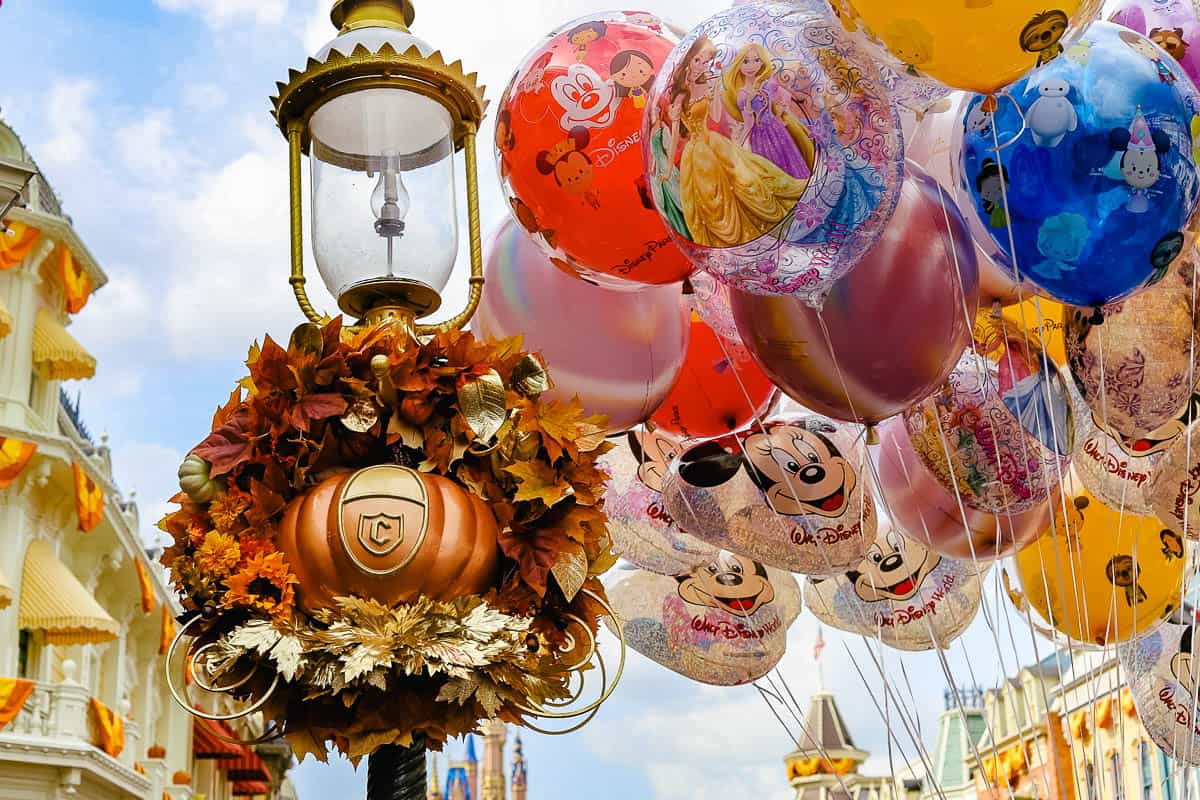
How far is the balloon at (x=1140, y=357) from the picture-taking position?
5.14 metres

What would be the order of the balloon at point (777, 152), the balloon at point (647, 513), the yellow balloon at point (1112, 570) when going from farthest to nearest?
the balloon at point (647, 513) → the yellow balloon at point (1112, 570) → the balloon at point (777, 152)

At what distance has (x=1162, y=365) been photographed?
17.1 feet

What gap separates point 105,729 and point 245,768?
1401 centimetres

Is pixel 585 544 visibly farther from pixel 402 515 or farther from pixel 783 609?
pixel 783 609

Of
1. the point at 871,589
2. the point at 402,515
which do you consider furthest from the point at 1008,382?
the point at 402,515

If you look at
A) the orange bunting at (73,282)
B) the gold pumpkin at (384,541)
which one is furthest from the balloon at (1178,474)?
the orange bunting at (73,282)

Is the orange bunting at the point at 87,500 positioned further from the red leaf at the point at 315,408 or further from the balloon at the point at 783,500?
the red leaf at the point at 315,408

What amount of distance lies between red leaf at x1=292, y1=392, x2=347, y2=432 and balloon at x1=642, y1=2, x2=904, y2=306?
143 cm

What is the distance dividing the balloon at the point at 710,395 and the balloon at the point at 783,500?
0.14 metres

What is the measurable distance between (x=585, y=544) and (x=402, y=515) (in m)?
0.41

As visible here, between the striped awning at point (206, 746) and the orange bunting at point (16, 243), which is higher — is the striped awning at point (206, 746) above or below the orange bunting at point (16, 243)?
below

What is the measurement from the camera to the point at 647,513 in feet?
21.2

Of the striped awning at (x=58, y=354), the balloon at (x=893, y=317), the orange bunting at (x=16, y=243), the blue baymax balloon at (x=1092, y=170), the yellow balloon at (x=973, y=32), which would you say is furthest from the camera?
the striped awning at (x=58, y=354)

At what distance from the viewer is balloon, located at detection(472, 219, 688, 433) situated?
5422 mm
